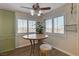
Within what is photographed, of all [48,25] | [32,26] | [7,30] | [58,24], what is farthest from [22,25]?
A: [58,24]

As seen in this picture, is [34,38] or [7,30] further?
[7,30]

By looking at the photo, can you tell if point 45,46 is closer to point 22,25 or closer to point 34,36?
point 34,36

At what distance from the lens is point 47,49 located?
1.87 metres

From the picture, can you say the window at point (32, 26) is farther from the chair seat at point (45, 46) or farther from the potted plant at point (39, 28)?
the chair seat at point (45, 46)

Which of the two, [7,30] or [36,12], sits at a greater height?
[36,12]

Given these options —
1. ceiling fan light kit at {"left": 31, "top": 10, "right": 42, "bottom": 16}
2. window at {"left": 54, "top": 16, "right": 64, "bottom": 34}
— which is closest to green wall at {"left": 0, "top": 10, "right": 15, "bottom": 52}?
ceiling fan light kit at {"left": 31, "top": 10, "right": 42, "bottom": 16}

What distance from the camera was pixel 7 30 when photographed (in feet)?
6.38

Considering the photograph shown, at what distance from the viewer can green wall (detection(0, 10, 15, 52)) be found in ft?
6.09

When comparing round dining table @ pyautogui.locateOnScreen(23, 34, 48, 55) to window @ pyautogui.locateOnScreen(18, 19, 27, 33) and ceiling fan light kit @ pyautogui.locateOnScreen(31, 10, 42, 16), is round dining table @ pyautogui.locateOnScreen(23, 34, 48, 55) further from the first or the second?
ceiling fan light kit @ pyautogui.locateOnScreen(31, 10, 42, 16)

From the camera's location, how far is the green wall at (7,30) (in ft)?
6.09

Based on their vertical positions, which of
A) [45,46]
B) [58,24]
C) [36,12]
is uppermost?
[36,12]

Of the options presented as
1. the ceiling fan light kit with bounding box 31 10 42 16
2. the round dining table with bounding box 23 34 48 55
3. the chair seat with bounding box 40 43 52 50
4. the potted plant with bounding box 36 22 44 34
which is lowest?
the chair seat with bounding box 40 43 52 50

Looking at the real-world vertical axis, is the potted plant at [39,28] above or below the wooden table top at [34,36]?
above

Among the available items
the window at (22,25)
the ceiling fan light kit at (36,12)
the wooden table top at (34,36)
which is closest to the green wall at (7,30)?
the window at (22,25)
